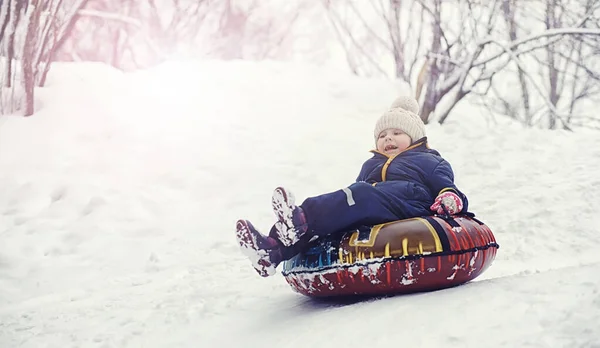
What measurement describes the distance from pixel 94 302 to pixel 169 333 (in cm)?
56

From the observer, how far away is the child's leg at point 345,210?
5.38ft

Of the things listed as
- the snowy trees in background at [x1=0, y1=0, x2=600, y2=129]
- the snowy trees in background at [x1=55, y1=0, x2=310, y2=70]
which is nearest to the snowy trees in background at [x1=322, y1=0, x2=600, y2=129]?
the snowy trees in background at [x1=0, y1=0, x2=600, y2=129]

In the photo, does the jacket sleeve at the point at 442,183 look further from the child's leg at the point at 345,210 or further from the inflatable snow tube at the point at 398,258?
the child's leg at the point at 345,210

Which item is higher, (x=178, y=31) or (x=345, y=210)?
(x=345, y=210)

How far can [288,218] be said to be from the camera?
1.58 m

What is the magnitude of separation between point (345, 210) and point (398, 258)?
0.23 metres

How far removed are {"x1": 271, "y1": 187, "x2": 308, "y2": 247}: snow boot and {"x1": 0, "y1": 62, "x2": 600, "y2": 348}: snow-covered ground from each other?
0.24 m

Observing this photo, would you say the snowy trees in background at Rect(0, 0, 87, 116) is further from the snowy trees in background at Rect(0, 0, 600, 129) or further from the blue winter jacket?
the blue winter jacket

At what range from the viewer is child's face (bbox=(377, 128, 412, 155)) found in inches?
84.7

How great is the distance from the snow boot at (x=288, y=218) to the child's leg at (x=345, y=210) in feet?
0.15

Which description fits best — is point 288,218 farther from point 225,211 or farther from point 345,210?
point 225,211

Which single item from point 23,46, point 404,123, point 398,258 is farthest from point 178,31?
point 398,258

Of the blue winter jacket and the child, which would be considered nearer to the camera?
the child

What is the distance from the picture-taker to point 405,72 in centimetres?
599
